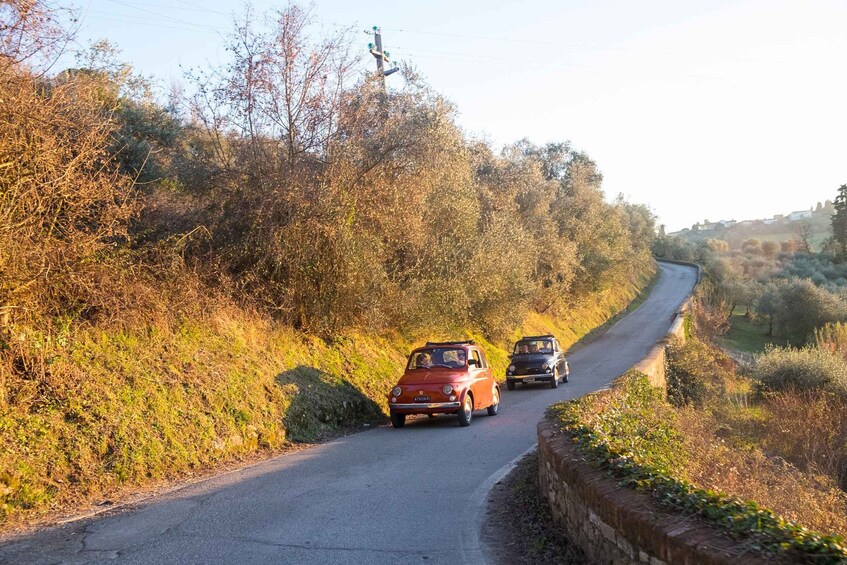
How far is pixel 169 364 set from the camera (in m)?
11.8

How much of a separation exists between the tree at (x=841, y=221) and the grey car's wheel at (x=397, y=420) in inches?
2555

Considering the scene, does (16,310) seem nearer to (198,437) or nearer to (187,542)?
(198,437)

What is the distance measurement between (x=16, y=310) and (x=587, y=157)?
4870cm

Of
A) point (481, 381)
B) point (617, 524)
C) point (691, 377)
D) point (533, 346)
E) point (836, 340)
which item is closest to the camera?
point (617, 524)

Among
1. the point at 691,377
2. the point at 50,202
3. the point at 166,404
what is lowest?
the point at 691,377

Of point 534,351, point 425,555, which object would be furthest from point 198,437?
point 534,351

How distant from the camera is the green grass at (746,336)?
144 ft

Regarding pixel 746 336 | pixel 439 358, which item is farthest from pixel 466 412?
pixel 746 336

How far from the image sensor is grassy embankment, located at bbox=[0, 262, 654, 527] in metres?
8.63

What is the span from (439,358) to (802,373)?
14.2 m

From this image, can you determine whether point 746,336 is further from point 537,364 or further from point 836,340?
point 537,364

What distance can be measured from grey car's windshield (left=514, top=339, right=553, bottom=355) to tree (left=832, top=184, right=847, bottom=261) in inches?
2157

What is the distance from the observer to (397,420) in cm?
1487

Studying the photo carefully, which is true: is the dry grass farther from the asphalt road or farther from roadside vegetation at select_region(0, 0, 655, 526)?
roadside vegetation at select_region(0, 0, 655, 526)
